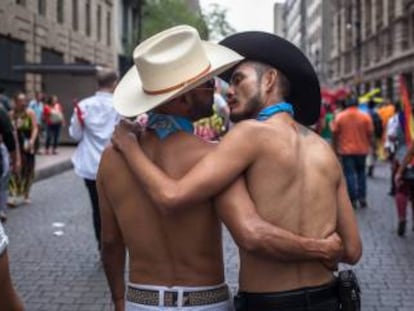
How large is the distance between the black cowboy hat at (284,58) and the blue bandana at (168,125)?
219mm

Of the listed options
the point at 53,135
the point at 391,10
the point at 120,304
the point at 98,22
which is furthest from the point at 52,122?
the point at 391,10

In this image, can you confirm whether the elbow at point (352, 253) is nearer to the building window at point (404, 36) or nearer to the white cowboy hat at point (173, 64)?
the white cowboy hat at point (173, 64)

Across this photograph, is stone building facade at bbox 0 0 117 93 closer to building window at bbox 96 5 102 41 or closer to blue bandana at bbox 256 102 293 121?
building window at bbox 96 5 102 41

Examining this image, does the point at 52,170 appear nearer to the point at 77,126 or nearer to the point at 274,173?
the point at 77,126

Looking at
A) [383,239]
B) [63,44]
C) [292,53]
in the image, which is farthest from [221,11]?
[292,53]

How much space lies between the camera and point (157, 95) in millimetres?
2359

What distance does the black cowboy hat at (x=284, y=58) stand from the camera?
94.1 inches

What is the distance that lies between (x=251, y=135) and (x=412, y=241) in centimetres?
652

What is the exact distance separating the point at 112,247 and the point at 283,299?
0.73m

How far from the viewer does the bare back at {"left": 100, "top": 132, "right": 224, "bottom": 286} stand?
7.78 feet

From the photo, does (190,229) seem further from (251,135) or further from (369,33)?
(369,33)

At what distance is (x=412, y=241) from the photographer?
8297 millimetres

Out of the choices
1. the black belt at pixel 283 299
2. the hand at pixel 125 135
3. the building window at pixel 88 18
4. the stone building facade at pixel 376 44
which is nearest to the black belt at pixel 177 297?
the black belt at pixel 283 299

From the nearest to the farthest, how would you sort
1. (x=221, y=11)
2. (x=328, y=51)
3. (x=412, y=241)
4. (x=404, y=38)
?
(x=412, y=241)
(x=404, y=38)
(x=221, y=11)
(x=328, y=51)
